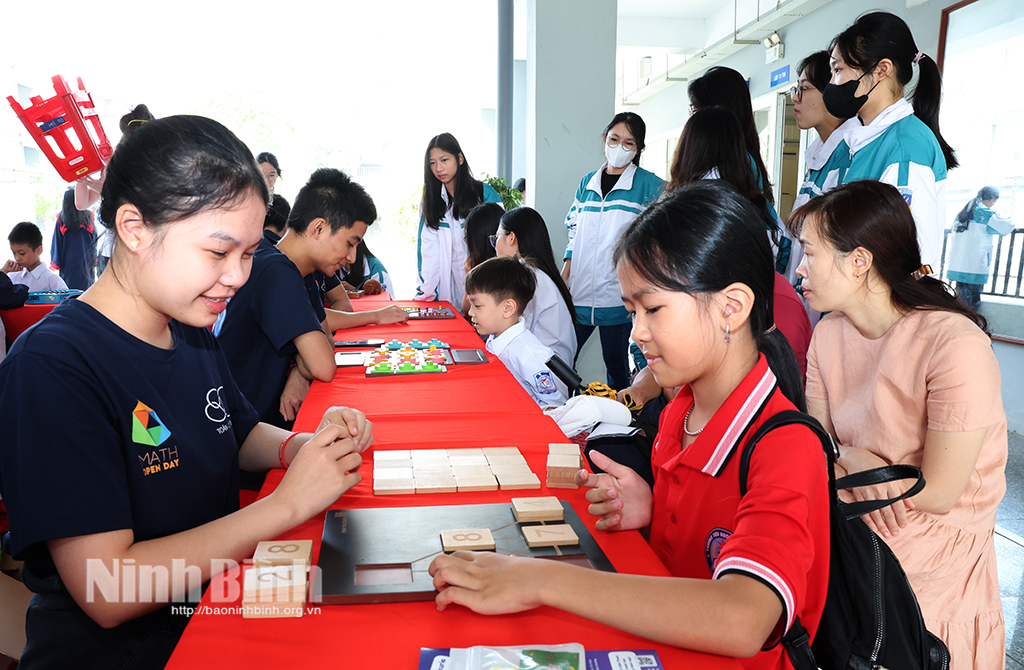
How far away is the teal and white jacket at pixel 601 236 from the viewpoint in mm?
3418

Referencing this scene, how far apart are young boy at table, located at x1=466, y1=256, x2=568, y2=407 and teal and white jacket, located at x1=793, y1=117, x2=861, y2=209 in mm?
1022

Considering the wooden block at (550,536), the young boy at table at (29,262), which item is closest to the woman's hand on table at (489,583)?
the wooden block at (550,536)

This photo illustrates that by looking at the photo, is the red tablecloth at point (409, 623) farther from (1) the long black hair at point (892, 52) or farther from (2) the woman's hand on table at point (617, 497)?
(1) the long black hair at point (892, 52)

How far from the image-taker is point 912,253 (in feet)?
4.32

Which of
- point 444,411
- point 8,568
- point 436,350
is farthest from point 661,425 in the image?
point 8,568

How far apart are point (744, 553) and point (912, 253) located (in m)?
0.91

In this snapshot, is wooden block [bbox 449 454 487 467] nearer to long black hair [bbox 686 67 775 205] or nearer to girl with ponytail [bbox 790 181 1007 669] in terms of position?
girl with ponytail [bbox 790 181 1007 669]

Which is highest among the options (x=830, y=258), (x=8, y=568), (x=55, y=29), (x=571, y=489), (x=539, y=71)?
(x=55, y=29)

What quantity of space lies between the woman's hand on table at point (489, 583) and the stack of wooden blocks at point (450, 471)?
0.31m

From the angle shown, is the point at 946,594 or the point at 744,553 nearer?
the point at 744,553

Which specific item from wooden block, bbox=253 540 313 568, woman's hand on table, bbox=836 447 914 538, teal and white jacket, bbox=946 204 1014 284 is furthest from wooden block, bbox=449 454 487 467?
teal and white jacket, bbox=946 204 1014 284

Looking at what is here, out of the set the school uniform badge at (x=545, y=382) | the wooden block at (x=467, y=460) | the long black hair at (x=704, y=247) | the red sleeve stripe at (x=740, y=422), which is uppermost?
the long black hair at (x=704, y=247)

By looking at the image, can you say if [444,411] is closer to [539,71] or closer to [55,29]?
[539,71]

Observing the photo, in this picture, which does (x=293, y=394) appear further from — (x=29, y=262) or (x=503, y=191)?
(x=29, y=262)
